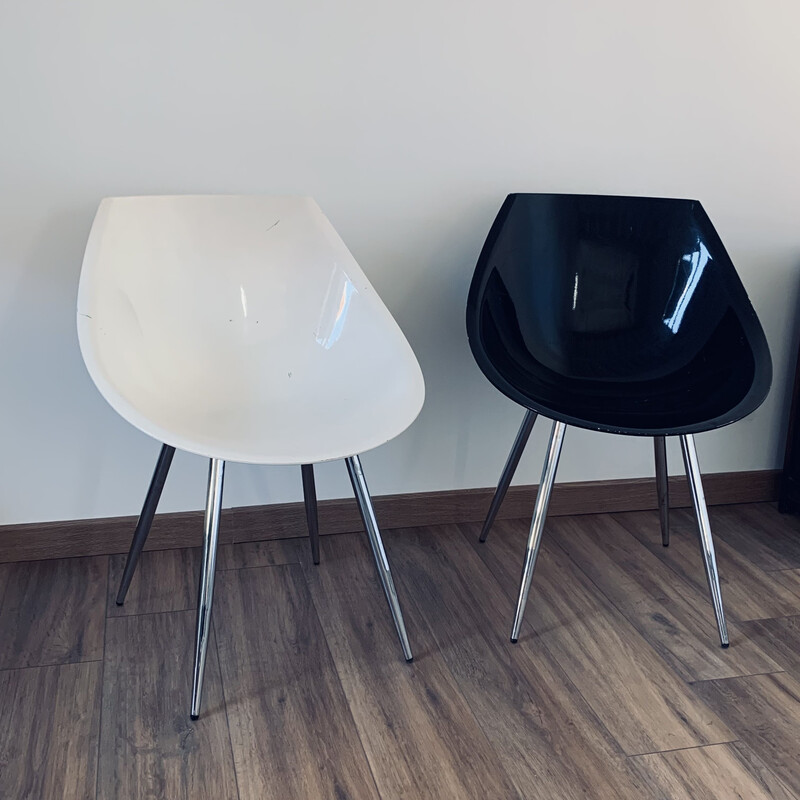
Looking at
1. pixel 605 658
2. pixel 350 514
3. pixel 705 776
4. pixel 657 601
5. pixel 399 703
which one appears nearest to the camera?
pixel 705 776

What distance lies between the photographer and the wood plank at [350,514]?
1.96 metres

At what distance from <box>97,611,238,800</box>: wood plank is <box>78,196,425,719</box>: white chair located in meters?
0.06

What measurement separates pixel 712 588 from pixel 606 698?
34 centimetres

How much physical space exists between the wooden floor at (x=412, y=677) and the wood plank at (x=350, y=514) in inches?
1.7

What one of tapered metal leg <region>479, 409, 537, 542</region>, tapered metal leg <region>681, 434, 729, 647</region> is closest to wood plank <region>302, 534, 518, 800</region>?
tapered metal leg <region>479, 409, 537, 542</region>

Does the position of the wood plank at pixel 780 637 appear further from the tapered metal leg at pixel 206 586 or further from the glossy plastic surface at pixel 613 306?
the tapered metal leg at pixel 206 586

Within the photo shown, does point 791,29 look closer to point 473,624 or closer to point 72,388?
point 473,624

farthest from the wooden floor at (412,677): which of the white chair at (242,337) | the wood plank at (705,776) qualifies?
the white chair at (242,337)

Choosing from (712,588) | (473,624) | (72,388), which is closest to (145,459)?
(72,388)

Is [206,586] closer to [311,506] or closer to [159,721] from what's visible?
[159,721]

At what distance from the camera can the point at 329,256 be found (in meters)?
1.73

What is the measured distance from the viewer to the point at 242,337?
1.71 m

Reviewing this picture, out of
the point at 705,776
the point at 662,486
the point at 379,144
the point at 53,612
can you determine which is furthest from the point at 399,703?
the point at 379,144

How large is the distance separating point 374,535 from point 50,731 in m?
0.61
